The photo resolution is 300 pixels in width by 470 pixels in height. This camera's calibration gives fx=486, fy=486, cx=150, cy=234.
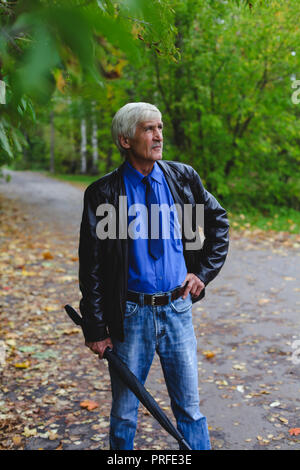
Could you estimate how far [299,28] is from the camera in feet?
36.9

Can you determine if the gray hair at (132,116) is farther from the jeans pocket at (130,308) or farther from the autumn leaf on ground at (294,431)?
the autumn leaf on ground at (294,431)

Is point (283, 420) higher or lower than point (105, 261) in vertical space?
lower

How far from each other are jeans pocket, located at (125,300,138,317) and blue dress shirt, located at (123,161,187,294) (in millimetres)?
70

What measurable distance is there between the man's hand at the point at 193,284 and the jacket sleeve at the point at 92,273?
452 mm

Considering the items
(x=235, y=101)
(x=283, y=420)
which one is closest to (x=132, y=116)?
(x=283, y=420)

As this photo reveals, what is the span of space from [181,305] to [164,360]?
30cm

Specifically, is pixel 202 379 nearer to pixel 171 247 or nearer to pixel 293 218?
pixel 171 247

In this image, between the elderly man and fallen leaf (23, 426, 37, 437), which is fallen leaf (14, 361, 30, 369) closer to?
fallen leaf (23, 426, 37, 437)

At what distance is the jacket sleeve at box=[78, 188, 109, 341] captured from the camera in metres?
2.42

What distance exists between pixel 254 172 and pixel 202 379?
10.8 meters

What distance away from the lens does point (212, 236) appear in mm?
2721

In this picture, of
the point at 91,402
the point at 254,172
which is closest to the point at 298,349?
the point at 91,402

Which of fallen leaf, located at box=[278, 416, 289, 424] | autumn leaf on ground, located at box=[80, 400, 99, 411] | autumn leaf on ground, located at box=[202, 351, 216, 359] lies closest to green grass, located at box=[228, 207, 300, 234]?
autumn leaf on ground, located at box=[202, 351, 216, 359]

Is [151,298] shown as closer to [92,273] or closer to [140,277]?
[140,277]
